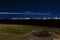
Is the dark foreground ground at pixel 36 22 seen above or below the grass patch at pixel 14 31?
above

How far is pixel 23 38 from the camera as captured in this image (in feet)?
3.94

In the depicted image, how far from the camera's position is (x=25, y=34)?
3.99 ft

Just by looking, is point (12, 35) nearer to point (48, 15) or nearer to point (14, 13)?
point (14, 13)

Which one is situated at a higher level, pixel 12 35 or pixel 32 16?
pixel 32 16

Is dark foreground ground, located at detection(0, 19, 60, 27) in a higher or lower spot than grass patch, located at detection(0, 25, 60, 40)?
higher

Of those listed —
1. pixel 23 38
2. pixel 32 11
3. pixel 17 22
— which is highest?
pixel 32 11
